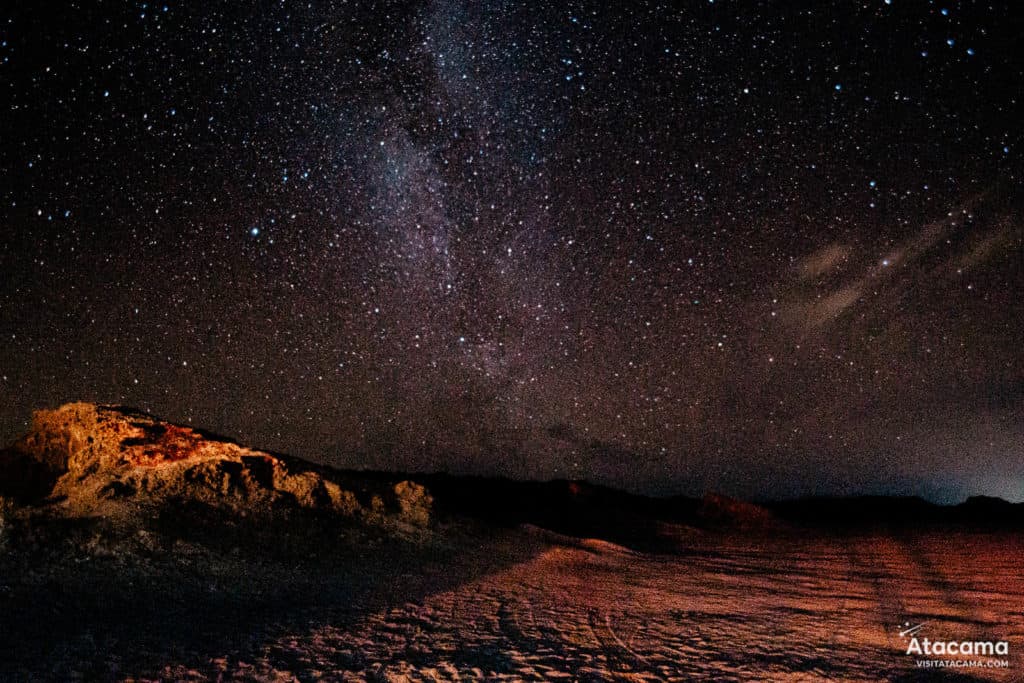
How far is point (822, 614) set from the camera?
6484 mm

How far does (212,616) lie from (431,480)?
33.4m

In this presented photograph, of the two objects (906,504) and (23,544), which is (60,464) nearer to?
(23,544)

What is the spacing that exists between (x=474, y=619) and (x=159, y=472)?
6.80 metres

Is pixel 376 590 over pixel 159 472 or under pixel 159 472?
under
